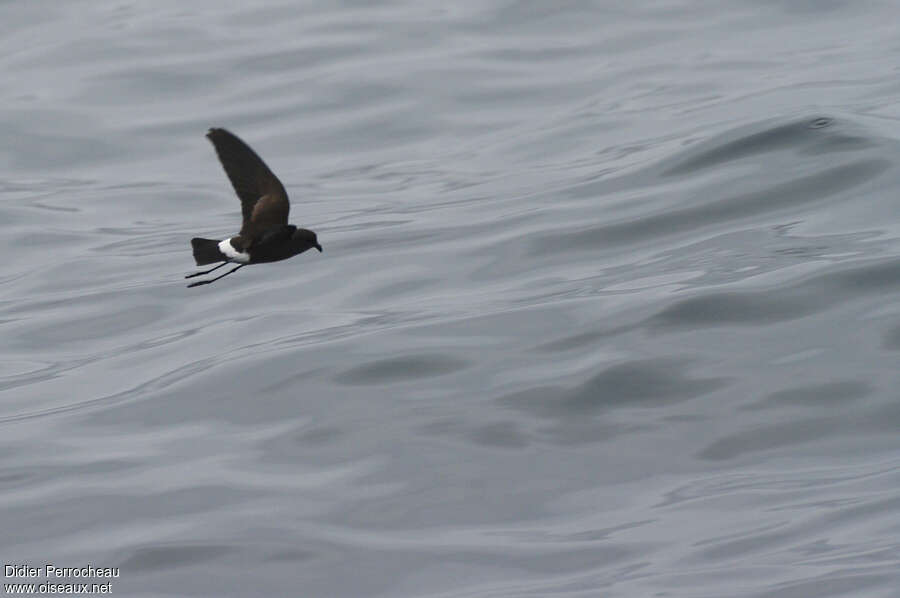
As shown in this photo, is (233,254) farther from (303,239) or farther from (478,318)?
(478,318)

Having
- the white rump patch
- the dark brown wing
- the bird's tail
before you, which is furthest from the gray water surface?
the dark brown wing

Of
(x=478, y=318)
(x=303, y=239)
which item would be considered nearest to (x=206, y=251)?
(x=303, y=239)

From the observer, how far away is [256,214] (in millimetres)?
8414

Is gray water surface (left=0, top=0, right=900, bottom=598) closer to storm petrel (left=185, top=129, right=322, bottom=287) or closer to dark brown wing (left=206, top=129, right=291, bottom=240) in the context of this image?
storm petrel (left=185, top=129, right=322, bottom=287)

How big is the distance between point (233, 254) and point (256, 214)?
0.23 meters

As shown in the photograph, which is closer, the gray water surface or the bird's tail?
Answer: the bird's tail

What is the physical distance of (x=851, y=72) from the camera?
19.1m

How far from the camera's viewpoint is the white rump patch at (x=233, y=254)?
834 centimetres

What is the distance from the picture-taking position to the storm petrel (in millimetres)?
8320

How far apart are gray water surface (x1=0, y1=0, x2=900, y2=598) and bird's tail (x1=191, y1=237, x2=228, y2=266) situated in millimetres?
1726

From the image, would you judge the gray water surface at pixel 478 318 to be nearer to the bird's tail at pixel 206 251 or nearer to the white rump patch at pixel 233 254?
the bird's tail at pixel 206 251

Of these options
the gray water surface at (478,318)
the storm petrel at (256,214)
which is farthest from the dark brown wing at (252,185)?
the gray water surface at (478,318)

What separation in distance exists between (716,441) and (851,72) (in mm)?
9837

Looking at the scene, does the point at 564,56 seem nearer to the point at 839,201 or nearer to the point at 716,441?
the point at 839,201
